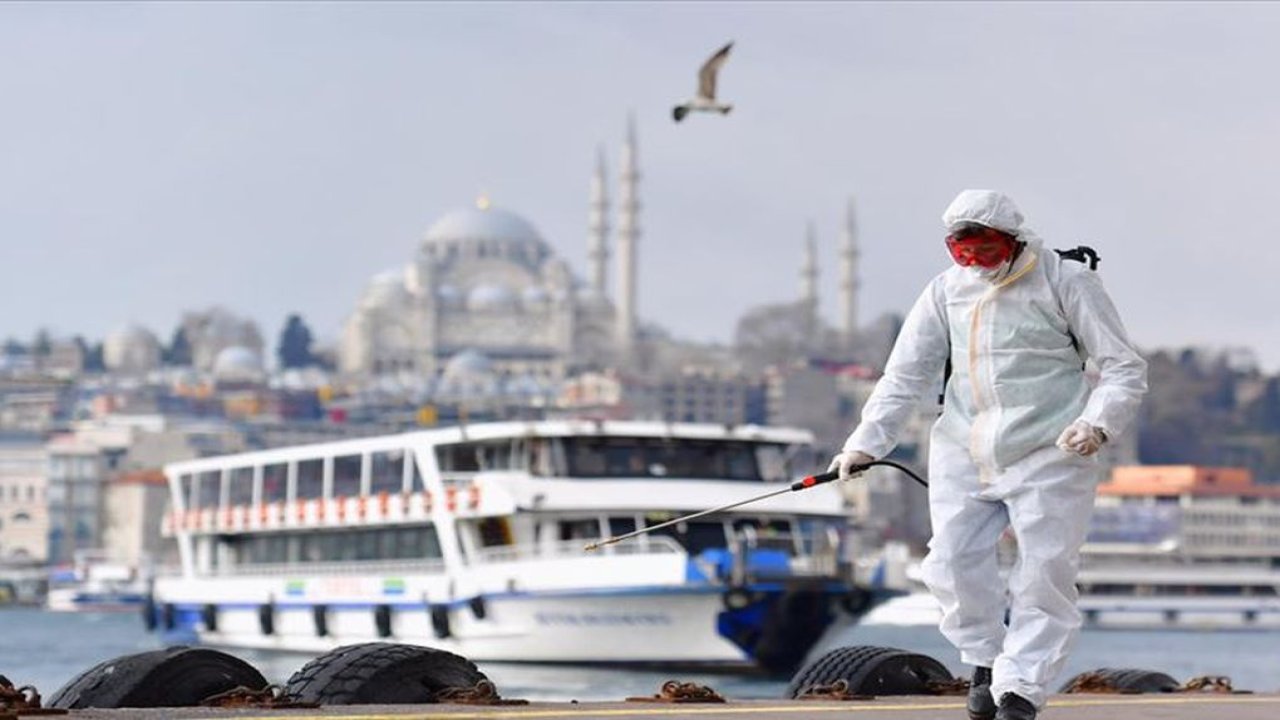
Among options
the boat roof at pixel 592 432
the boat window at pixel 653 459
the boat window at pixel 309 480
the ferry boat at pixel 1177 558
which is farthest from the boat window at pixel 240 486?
the ferry boat at pixel 1177 558

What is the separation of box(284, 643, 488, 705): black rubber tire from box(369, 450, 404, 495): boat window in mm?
27044

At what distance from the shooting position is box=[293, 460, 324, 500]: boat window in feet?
119

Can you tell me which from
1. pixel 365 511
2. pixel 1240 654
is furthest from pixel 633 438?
pixel 1240 654

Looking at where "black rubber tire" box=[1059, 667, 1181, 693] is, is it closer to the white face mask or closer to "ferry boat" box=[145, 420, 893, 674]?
the white face mask

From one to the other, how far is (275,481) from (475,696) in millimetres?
31418

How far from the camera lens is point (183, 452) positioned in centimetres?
15125

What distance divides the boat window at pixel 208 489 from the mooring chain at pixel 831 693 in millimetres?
32500

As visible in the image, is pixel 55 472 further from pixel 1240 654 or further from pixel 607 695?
pixel 607 695

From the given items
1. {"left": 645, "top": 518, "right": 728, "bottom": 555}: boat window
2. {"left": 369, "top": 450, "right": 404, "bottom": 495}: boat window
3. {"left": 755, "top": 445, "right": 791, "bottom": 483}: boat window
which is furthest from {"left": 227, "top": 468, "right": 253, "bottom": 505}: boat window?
{"left": 755, "top": 445, "right": 791, "bottom": 483}: boat window

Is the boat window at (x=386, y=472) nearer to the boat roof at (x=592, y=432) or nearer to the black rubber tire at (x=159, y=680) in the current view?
the boat roof at (x=592, y=432)

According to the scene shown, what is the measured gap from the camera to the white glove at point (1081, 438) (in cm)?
614

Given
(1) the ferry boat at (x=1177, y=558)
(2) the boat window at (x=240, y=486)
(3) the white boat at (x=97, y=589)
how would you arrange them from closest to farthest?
(2) the boat window at (x=240, y=486) < (1) the ferry boat at (x=1177, y=558) < (3) the white boat at (x=97, y=589)

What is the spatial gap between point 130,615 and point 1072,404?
95049 millimetres

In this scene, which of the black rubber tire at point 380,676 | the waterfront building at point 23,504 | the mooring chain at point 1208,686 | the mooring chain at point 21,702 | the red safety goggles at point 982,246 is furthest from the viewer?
the waterfront building at point 23,504
